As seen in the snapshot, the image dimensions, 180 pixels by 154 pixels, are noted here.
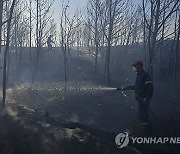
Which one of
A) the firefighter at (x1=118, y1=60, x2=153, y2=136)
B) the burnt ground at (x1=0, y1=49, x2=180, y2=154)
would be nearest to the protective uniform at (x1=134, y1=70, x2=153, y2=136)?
the firefighter at (x1=118, y1=60, x2=153, y2=136)

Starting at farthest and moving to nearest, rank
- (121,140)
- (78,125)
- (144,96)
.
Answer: (78,125) < (144,96) < (121,140)

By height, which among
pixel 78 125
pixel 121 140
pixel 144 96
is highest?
pixel 144 96

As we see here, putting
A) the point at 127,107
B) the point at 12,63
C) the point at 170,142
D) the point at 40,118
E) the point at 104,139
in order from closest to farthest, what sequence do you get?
the point at 170,142 → the point at 104,139 → the point at 40,118 → the point at 127,107 → the point at 12,63

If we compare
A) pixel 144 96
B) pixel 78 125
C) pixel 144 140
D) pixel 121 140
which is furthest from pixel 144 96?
pixel 78 125

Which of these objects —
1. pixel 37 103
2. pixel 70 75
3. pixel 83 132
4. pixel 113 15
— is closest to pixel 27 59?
pixel 70 75

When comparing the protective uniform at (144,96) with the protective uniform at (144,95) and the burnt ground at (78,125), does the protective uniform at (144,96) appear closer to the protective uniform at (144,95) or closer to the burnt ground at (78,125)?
the protective uniform at (144,95)

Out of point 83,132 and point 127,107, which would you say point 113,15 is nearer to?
point 127,107

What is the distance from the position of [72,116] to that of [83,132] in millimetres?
2517

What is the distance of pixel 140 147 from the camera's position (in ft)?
24.1

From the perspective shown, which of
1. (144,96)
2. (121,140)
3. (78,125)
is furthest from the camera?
(78,125)

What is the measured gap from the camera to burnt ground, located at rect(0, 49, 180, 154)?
7.29 meters

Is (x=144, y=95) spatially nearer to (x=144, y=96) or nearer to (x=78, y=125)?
(x=144, y=96)

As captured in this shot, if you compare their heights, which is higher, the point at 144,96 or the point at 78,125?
the point at 144,96

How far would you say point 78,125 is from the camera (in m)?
9.68
